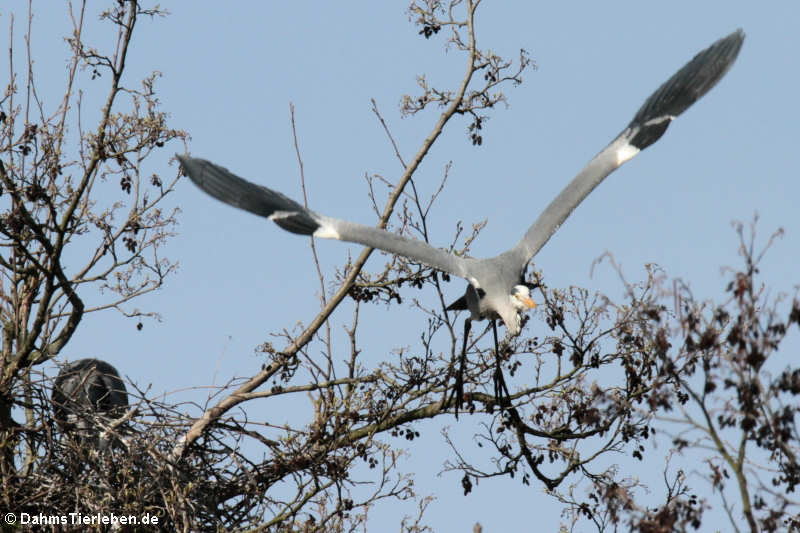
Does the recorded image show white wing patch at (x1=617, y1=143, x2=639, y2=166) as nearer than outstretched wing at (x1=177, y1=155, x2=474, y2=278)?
No

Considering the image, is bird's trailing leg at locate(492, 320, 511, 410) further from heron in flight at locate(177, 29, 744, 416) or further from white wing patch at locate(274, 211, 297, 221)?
white wing patch at locate(274, 211, 297, 221)

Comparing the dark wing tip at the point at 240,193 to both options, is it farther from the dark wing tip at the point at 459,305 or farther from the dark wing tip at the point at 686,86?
the dark wing tip at the point at 686,86

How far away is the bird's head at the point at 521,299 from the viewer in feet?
30.8

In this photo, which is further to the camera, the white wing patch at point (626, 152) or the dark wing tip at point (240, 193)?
the white wing patch at point (626, 152)

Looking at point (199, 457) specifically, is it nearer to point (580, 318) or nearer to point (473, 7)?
point (580, 318)

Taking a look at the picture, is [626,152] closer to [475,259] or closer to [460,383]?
[475,259]

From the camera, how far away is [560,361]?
898 centimetres

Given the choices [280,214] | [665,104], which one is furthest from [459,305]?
[665,104]

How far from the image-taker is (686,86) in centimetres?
1091

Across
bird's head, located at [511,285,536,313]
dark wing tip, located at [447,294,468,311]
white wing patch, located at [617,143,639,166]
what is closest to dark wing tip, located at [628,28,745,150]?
white wing patch, located at [617,143,639,166]

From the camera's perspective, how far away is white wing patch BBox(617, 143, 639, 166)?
1028 cm

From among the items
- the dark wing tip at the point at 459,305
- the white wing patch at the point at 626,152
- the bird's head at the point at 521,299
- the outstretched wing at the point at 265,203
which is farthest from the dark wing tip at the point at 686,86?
the outstretched wing at the point at 265,203

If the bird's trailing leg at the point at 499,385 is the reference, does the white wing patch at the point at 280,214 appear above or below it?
above

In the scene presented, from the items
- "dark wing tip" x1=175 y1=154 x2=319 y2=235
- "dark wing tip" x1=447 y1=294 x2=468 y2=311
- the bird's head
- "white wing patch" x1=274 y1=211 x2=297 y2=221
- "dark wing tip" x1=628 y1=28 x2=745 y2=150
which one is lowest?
the bird's head
